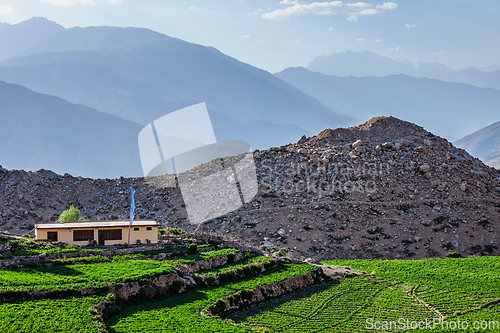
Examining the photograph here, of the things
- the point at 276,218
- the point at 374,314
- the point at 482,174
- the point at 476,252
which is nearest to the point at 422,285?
the point at 374,314

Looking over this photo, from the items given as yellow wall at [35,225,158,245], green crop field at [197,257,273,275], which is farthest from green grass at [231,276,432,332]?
yellow wall at [35,225,158,245]

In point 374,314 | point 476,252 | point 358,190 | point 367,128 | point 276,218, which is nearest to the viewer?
point 374,314

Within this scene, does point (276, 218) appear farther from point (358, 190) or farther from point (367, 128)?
point (367, 128)

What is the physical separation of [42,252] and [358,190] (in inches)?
1475

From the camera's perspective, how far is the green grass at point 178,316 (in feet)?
70.3

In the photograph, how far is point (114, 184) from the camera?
7131 centimetres

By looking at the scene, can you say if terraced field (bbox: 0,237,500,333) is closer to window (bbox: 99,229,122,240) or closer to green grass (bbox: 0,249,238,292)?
green grass (bbox: 0,249,238,292)

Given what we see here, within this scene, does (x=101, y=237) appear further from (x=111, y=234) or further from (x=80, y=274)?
(x=80, y=274)

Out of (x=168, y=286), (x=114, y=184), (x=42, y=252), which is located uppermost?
(x=114, y=184)

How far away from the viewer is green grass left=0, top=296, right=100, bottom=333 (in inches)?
751

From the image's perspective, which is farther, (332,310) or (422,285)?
(422,285)

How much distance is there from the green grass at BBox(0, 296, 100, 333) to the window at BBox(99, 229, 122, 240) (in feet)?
43.8

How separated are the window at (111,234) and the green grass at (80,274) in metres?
5.79

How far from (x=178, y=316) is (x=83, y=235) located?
1591 centimetres
